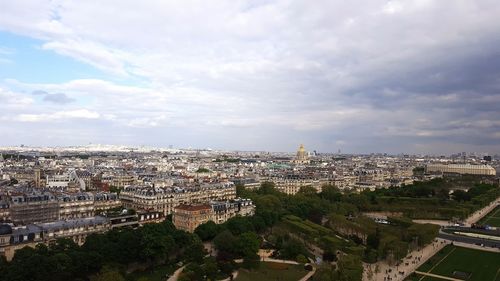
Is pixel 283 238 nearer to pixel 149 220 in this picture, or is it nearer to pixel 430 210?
pixel 149 220

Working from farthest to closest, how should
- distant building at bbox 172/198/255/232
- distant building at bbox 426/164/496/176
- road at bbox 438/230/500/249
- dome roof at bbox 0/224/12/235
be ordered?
distant building at bbox 426/164/496/176 < distant building at bbox 172/198/255/232 < road at bbox 438/230/500/249 < dome roof at bbox 0/224/12/235

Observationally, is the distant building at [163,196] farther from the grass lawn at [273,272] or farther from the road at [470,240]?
the road at [470,240]

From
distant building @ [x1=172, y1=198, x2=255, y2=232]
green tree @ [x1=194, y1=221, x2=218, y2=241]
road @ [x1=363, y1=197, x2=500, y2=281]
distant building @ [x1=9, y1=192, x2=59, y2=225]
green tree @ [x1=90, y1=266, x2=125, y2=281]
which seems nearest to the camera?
green tree @ [x1=90, y1=266, x2=125, y2=281]

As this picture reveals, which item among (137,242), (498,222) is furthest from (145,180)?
(498,222)

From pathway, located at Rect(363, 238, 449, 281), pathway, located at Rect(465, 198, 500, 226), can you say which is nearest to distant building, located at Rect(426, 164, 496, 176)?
pathway, located at Rect(465, 198, 500, 226)

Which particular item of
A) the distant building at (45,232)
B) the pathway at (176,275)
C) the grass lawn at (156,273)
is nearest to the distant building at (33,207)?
the distant building at (45,232)

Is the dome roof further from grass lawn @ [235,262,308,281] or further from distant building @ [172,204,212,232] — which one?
grass lawn @ [235,262,308,281]
